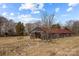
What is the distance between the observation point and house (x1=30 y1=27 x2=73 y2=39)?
5.15 feet

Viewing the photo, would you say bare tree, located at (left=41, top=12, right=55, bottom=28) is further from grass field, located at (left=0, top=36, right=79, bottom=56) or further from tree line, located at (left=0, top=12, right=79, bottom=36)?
grass field, located at (left=0, top=36, right=79, bottom=56)

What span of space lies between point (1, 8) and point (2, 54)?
1.35ft

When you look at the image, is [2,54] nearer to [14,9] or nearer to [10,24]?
[10,24]

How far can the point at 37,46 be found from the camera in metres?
1.57

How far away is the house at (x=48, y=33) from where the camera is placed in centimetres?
157

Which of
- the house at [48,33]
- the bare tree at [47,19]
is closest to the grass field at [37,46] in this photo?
the house at [48,33]

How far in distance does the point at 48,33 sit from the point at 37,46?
154mm

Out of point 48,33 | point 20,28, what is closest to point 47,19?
point 48,33

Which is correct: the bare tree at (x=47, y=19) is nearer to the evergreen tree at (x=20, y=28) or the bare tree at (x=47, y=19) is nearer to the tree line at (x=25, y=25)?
the tree line at (x=25, y=25)

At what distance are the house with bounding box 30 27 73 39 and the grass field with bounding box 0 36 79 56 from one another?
0.04m

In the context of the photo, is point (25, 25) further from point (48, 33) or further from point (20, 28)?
point (48, 33)

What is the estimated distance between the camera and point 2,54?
1560 mm

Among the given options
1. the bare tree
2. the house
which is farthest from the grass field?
the bare tree

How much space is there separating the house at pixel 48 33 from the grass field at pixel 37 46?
0.04m
